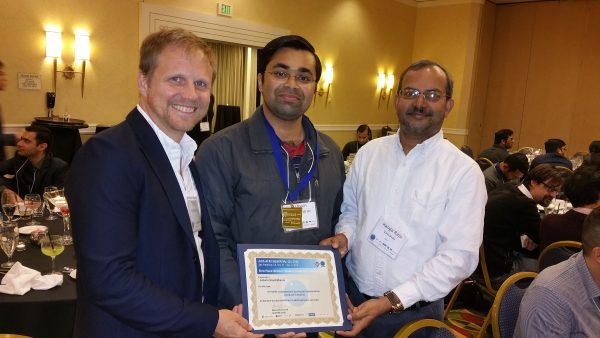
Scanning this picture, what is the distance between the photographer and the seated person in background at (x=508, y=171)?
16.7ft

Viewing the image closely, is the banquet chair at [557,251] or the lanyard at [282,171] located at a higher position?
the lanyard at [282,171]

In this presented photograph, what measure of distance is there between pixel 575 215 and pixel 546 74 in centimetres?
890

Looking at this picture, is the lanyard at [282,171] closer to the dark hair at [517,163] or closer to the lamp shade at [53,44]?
the dark hair at [517,163]

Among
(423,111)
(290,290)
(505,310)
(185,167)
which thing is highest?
(423,111)

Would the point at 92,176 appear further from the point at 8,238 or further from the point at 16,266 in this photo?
the point at 8,238

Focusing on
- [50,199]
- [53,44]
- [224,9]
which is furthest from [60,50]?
[50,199]

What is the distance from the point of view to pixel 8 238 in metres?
2.33

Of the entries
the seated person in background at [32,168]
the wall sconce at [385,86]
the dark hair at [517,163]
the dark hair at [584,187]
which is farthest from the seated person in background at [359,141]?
the seated person in background at [32,168]

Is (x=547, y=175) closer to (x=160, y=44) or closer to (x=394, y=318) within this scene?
(x=394, y=318)

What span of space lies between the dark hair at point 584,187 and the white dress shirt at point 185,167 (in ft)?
10.1

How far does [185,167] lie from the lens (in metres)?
1.43

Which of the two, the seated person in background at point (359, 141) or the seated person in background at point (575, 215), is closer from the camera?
the seated person in background at point (575, 215)

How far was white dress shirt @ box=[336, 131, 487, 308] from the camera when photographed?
1697 millimetres

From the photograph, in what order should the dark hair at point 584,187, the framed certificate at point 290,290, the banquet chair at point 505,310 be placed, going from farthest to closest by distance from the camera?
the dark hair at point 584,187 < the banquet chair at point 505,310 < the framed certificate at point 290,290
